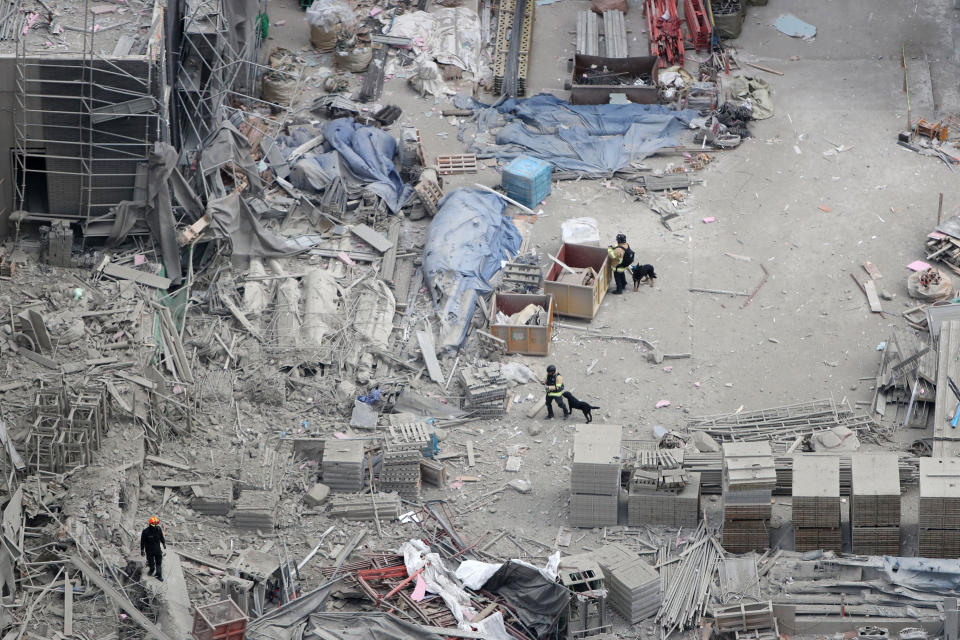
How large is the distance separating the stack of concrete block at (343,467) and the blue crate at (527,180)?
927 cm

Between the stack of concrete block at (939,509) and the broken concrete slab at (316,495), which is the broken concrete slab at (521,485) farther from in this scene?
the stack of concrete block at (939,509)

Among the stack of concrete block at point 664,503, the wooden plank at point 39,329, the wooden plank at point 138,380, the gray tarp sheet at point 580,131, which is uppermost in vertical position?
the gray tarp sheet at point 580,131

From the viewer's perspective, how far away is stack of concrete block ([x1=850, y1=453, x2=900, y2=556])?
22.0 metres

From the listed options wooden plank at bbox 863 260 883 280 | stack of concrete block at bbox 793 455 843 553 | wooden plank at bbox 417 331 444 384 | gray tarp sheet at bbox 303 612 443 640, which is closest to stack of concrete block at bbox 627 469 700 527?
stack of concrete block at bbox 793 455 843 553

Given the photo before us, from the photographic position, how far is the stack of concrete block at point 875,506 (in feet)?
72.1

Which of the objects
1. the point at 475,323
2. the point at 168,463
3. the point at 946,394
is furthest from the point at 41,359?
the point at 946,394

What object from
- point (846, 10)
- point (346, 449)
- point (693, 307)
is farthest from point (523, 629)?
point (846, 10)

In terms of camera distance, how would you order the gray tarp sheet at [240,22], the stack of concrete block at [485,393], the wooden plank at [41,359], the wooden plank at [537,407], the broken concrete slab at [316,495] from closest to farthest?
the broken concrete slab at [316,495], the wooden plank at [41,359], the stack of concrete block at [485,393], the wooden plank at [537,407], the gray tarp sheet at [240,22]

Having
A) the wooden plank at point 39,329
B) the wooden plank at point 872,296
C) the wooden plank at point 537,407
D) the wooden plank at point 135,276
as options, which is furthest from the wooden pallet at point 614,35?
the wooden plank at point 39,329

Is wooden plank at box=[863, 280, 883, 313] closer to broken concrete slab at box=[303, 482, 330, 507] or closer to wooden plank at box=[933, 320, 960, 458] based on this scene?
wooden plank at box=[933, 320, 960, 458]

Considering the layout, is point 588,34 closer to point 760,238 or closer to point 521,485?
point 760,238

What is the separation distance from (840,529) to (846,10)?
1971 centimetres

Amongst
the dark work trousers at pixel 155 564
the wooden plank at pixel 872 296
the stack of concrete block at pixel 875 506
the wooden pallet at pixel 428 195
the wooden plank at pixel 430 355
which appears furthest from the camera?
the wooden pallet at pixel 428 195

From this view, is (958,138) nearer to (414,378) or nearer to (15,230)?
(414,378)
